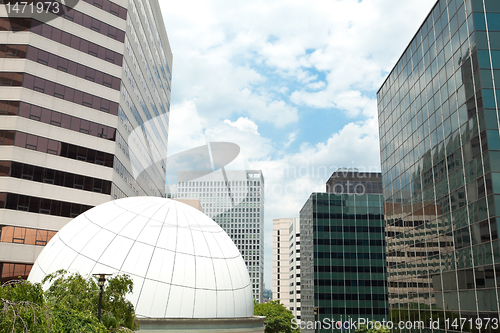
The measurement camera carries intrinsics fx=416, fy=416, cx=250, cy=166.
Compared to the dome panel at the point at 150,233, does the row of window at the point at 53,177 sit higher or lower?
higher

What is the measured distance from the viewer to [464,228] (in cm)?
3466

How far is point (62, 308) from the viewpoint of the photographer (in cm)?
1303

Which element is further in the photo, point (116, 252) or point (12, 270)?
point (12, 270)

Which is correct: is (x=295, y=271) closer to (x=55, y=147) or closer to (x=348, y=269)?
(x=348, y=269)

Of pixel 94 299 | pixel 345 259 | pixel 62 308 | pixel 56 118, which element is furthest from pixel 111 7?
pixel 345 259

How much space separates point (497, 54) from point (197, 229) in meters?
27.1

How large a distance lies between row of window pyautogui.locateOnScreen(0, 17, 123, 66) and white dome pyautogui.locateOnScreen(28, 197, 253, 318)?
103 feet

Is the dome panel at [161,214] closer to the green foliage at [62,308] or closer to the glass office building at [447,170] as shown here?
the green foliage at [62,308]

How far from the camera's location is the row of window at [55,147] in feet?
156

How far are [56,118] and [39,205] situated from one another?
10.7m

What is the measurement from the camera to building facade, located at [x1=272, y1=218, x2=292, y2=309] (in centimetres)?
17600

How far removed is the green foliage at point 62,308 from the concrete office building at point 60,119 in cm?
3230

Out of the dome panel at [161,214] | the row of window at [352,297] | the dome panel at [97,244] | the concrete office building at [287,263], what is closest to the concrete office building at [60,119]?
the dome panel at [97,244]

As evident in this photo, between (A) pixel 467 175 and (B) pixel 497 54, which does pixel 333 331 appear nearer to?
(A) pixel 467 175
